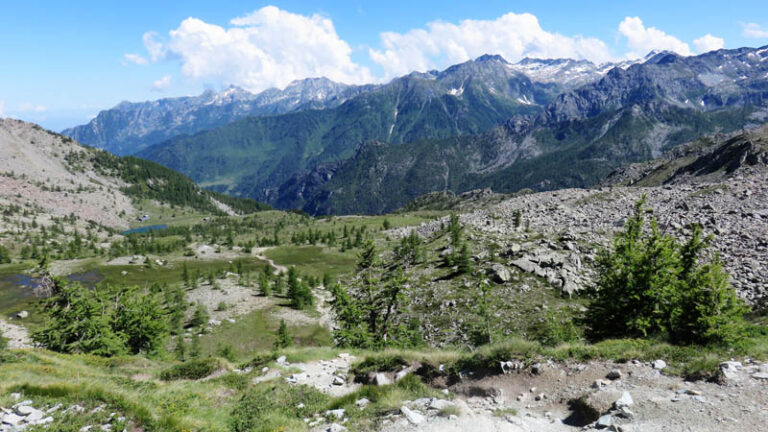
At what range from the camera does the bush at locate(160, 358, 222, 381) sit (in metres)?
25.5

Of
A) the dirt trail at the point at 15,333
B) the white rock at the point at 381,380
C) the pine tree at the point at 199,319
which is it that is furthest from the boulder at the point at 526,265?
the dirt trail at the point at 15,333

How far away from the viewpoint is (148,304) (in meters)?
48.8

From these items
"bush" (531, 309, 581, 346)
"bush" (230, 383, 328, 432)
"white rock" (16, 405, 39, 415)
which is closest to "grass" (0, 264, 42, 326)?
"white rock" (16, 405, 39, 415)

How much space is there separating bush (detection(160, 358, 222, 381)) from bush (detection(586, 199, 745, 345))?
3048cm

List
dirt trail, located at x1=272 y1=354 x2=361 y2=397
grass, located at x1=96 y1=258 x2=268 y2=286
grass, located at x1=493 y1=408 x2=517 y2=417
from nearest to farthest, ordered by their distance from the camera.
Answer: grass, located at x1=493 y1=408 x2=517 y2=417, dirt trail, located at x1=272 y1=354 x2=361 y2=397, grass, located at x1=96 y1=258 x2=268 y2=286

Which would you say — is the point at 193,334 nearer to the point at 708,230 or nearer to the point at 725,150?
the point at 708,230

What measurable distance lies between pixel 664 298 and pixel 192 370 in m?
35.2

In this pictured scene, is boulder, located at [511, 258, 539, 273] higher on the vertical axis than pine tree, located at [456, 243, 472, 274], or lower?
higher

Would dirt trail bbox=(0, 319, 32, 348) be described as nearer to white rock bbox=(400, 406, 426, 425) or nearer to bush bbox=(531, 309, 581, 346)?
white rock bbox=(400, 406, 426, 425)

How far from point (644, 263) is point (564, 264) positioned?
112 feet

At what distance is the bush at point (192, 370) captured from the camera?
25.5 metres

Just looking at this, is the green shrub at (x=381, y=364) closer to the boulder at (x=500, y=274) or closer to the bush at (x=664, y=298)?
the bush at (x=664, y=298)

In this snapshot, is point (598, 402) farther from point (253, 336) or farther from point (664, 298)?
point (253, 336)

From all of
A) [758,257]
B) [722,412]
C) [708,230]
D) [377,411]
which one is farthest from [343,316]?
[708,230]
